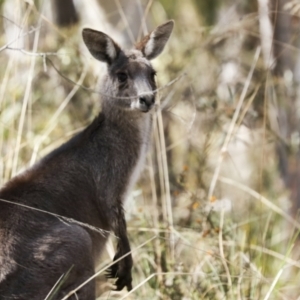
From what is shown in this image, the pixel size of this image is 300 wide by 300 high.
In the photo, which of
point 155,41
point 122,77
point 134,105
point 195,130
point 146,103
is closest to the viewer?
point 146,103

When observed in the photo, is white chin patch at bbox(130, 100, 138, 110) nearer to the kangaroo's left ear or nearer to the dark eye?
the dark eye

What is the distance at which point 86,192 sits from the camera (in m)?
4.93

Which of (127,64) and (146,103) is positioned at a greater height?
(127,64)

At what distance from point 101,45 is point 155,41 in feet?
1.26

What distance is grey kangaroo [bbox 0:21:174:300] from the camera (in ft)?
14.1

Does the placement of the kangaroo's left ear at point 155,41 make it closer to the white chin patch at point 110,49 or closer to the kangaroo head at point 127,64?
the kangaroo head at point 127,64

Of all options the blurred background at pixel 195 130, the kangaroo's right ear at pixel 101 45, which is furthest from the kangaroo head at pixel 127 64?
the blurred background at pixel 195 130

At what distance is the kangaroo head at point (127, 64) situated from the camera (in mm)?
5125

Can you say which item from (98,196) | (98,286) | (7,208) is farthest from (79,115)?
(7,208)

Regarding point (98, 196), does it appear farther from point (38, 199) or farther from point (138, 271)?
point (138, 271)

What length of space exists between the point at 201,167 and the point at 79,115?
169 centimetres

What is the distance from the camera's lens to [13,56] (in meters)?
6.06

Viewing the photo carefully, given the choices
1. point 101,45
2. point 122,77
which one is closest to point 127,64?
point 122,77

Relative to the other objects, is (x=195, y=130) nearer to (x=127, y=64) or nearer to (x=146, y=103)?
(x=127, y=64)
